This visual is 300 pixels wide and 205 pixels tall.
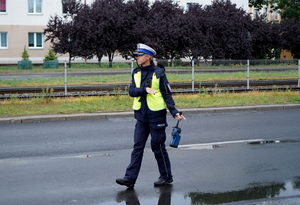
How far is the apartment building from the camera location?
47.9 meters

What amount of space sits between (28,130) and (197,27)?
3051 centimetres

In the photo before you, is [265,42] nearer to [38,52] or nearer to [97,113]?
[38,52]

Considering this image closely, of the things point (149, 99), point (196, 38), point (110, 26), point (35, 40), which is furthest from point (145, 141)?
point (35, 40)

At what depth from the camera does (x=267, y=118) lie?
13258 millimetres

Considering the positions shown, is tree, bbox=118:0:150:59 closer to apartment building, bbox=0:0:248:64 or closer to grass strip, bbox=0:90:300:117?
apartment building, bbox=0:0:248:64

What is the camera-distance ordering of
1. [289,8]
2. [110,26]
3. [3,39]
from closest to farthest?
1. [110,26]
2. [3,39]
3. [289,8]

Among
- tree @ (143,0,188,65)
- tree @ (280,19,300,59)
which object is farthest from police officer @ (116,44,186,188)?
tree @ (280,19,300,59)

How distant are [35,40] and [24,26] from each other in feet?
5.33

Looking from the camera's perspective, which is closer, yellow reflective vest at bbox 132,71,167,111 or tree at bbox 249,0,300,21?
yellow reflective vest at bbox 132,71,167,111

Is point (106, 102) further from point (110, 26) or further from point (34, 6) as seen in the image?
point (34, 6)

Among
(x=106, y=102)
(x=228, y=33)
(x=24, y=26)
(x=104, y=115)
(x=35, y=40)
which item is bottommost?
(x=104, y=115)

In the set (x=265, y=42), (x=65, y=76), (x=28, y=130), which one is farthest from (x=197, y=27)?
Answer: (x=28, y=130)

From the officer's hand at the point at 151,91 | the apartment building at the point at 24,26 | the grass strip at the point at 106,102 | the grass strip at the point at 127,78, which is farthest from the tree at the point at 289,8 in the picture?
the officer's hand at the point at 151,91

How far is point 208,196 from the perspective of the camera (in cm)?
617
